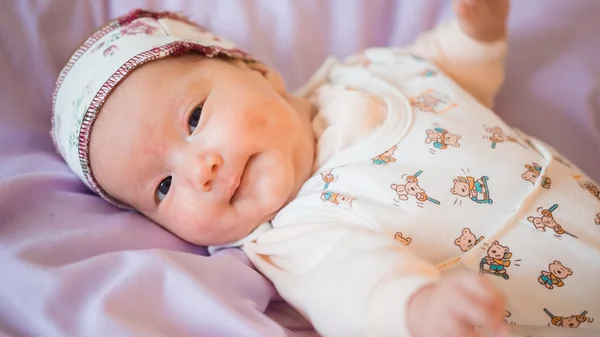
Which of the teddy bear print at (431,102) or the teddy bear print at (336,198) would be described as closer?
the teddy bear print at (336,198)

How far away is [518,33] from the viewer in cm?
133

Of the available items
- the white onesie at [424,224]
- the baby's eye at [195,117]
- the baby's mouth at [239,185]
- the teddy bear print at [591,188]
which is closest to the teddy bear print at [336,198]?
the white onesie at [424,224]

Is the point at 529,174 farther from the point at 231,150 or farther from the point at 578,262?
the point at 231,150


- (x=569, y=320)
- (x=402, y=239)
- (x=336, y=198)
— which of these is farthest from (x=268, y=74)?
(x=569, y=320)

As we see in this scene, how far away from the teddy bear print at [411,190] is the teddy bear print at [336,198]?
75 mm

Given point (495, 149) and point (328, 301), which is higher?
point (495, 149)

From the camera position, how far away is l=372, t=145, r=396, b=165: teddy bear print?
3.02ft

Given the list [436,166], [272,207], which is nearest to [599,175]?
[436,166]

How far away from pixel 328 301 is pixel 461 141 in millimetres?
366

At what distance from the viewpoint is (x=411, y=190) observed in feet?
2.85

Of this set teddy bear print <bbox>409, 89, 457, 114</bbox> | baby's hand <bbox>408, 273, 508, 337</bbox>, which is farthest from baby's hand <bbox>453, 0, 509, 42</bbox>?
baby's hand <bbox>408, 273, 508, 337</bbox>

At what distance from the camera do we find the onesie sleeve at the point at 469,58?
1.16 metres

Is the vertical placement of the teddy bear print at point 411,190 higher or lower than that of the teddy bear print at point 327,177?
higher

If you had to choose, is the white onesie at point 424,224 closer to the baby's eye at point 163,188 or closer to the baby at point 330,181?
the baby at point 330,181
